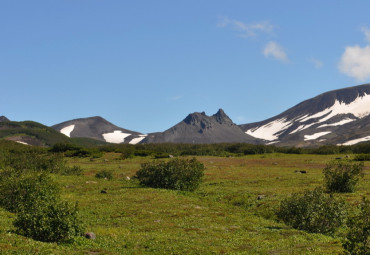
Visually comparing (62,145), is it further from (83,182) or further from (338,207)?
(338,207)

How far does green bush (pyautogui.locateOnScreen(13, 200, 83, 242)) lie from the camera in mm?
19906

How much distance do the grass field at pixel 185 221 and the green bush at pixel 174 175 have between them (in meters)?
1.53

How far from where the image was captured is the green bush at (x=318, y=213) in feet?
85.9

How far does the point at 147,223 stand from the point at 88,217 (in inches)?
195

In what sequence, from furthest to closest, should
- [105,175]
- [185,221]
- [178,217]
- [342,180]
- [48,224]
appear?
[105,175]
[342,180]
[178,217]
[185,221]
[48,224]

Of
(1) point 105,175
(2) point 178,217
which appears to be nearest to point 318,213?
(2) point 178,217

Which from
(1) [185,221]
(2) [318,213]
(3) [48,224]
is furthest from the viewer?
(1) [185,221]

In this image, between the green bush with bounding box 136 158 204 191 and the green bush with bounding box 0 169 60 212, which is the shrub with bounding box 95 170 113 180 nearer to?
the green bush with bounding box 136 158 204 191

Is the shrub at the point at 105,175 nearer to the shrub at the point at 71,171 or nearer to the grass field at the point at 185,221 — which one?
the shrub at the point at 71,171

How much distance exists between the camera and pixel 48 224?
20.0 meters

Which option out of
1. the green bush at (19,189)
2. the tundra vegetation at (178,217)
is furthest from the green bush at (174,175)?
the green bush at (19,189)

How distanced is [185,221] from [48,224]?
38.1 ft

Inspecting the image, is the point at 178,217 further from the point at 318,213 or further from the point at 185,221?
the point at 318,213

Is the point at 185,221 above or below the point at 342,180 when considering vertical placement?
below
